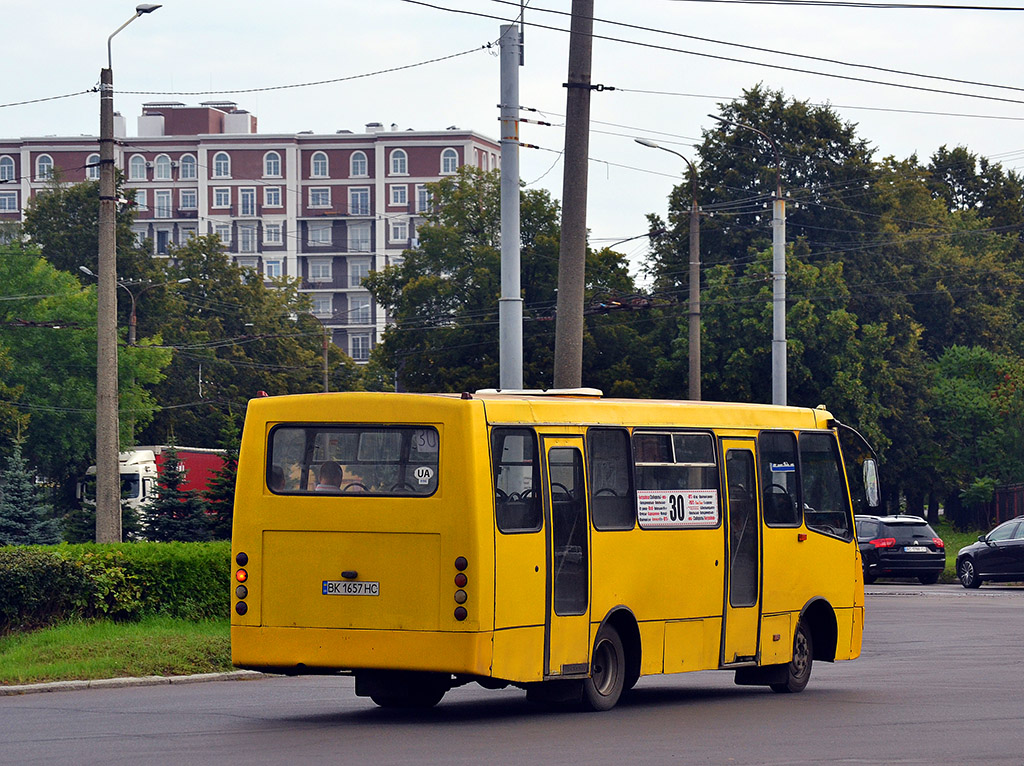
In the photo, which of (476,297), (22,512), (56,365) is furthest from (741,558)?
(56,365)

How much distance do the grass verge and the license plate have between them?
4.87m

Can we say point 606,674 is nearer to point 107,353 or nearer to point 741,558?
point 741,558

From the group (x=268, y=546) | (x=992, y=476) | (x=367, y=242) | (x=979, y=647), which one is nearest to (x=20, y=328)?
(x=992, y=476)

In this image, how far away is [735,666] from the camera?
602 inches

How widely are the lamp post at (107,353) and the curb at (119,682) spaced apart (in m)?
7.09

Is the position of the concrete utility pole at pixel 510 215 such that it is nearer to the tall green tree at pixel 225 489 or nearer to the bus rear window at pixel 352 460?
the bus rear window at pixel 352 460

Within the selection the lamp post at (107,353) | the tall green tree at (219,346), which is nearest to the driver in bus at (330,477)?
the lamp post at (107,353)

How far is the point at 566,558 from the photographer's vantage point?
1352 centimetres

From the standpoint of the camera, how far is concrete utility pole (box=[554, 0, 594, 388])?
19797 millimetres

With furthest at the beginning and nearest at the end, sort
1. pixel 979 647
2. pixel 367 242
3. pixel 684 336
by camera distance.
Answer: pixel 367 242
pixel 684 336
pixel 979 647

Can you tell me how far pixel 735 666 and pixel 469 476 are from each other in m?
3.90

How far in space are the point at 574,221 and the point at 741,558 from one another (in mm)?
5799

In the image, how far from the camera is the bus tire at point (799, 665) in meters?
16.2

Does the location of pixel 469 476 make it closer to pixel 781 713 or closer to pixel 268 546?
pixel 268 546
